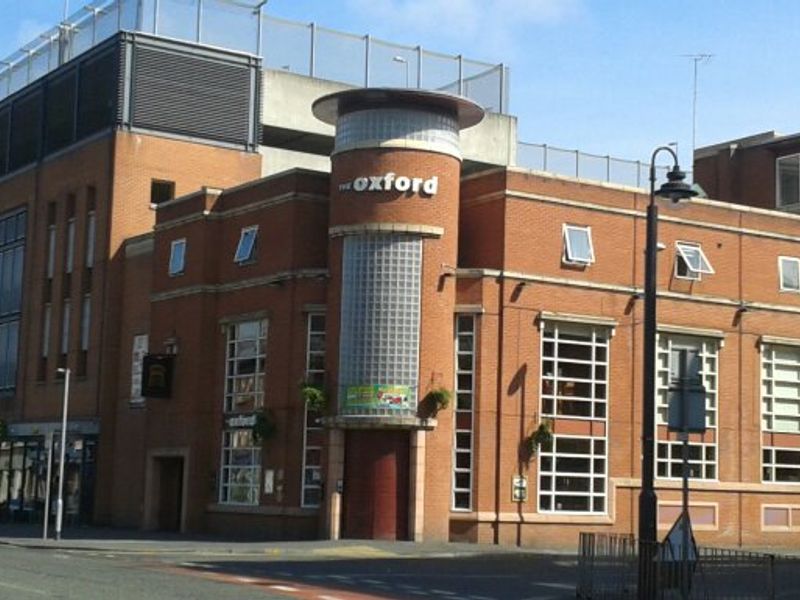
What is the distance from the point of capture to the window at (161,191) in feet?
169

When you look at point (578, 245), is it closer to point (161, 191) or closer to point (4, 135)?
point (161, 191)

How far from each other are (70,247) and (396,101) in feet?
66.2

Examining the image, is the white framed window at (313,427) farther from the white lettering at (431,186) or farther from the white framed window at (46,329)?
the white framed window at (46,329)

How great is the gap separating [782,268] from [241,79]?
21.6m

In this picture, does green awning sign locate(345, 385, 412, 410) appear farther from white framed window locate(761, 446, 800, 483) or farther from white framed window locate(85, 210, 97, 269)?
white framed window locate(85, 210, 97, 269)

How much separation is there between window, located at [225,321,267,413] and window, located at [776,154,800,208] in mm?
27486

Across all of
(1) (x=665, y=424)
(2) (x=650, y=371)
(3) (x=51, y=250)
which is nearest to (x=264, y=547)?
(1) (x=665, y=424)

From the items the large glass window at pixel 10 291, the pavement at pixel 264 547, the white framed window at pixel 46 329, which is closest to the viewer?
the pavement at pixel 264 547

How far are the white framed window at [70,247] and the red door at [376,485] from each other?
65.1ft

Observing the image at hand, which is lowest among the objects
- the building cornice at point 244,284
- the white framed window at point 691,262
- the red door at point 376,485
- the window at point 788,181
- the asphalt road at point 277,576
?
the asphalt road at point 277,576

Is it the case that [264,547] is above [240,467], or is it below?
below

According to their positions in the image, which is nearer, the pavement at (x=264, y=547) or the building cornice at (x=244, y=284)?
the pavement at (x=264, y=547)

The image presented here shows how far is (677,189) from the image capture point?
79.2 feet

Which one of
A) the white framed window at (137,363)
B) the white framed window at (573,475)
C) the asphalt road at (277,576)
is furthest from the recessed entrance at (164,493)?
the white framed window at (573,475)
